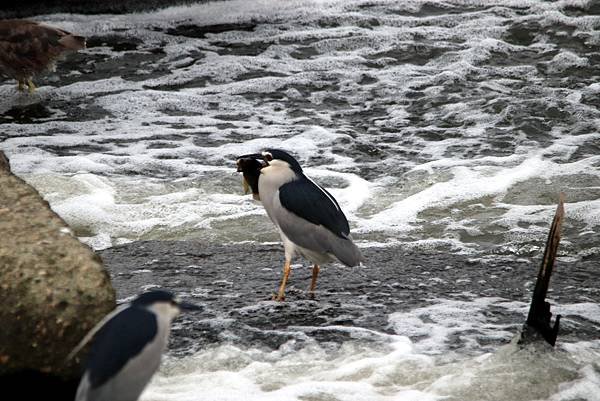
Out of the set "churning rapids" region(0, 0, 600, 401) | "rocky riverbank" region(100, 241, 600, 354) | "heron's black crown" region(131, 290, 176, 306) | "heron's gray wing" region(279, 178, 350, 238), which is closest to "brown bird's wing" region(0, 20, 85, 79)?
"churning rapids" region(0, 0, 600, 401)

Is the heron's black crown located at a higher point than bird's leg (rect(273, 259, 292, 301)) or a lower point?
higher

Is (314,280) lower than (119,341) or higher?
lower

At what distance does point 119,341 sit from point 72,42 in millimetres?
7407

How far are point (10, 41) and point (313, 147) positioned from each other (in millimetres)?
A: 3486

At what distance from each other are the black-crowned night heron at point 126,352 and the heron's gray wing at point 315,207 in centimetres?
199

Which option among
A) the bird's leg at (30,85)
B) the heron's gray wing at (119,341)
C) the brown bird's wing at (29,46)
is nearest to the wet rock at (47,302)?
the heron's gray wing at (119,341)

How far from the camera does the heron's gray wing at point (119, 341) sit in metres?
3.06

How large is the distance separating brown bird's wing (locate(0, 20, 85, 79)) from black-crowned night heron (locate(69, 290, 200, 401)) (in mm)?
7083

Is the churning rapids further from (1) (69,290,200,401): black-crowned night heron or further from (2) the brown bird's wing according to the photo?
(1) (69,290,200,401): black-crowned night heron

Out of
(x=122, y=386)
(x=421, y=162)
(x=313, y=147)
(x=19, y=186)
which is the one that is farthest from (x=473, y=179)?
(x=122, y=386)

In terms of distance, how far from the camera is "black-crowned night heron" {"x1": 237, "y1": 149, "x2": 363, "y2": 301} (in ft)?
17.0

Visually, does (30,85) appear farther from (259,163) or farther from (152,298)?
(152,298)

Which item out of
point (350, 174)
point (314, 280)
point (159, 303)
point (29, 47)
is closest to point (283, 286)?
point (314, 280)

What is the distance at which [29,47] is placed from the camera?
9766 millimetres
